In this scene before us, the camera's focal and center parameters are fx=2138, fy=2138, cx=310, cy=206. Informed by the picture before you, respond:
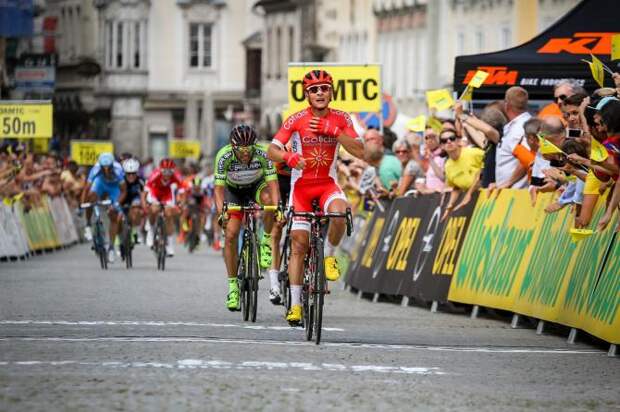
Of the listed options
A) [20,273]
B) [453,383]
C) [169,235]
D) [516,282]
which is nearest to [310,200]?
[516,282]

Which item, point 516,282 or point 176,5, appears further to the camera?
point 176,5

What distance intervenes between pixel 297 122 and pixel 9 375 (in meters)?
4.86

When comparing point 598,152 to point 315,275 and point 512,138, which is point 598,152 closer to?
point 315,275

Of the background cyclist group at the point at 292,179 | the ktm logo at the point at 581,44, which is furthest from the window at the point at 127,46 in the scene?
the background cyclist group at the point at 292,179

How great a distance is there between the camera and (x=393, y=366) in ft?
46.6

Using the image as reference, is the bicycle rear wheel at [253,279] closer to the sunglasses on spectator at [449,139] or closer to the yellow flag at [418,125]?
the sunglasses on spectator at [449,139]

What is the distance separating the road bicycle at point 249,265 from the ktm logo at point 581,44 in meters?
5.95

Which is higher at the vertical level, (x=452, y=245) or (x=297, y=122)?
(x=297, y=122)

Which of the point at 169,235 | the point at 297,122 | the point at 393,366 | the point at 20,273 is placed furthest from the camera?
the point at 169,235

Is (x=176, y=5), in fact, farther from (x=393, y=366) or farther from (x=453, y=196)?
(x=393, y=366)

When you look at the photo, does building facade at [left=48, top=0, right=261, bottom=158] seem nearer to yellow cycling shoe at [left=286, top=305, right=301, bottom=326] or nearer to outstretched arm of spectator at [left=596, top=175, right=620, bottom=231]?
yellow cycling shoe at [left=286, top=305, right=301, bottom=326]

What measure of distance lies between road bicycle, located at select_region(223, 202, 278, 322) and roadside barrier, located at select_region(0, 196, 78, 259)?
16198mm

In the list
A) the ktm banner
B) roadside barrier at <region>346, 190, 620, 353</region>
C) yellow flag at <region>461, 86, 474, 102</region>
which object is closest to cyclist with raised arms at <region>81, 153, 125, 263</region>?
roadside barrier at <region>346, 190, 620, 353</region>

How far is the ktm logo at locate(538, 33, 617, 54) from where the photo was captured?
24.1 metres
